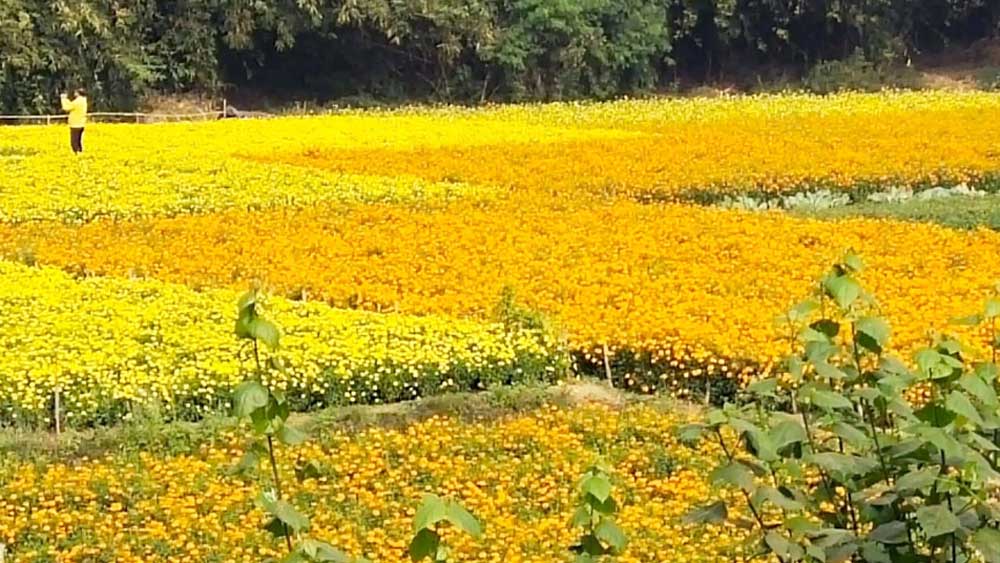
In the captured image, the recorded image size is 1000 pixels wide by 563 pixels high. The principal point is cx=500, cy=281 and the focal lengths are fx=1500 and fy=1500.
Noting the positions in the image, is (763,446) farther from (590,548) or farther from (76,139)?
(76,139)

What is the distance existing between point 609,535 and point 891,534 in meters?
0.53

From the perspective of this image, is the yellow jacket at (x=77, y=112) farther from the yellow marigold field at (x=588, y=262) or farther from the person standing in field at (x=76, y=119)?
the yellow marigold field at (x=588, y=262)

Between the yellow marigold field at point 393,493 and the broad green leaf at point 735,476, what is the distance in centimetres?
275

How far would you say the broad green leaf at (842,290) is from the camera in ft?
9.17

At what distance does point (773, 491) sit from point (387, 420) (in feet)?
18.0

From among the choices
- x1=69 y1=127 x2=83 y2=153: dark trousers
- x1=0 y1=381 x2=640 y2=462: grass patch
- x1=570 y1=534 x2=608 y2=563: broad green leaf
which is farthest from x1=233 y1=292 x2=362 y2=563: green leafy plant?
x1=69 y1=127 x2=83 y2=153: dark trousers

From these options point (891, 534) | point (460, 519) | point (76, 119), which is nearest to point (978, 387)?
point (891, 534)

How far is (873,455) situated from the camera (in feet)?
9.64

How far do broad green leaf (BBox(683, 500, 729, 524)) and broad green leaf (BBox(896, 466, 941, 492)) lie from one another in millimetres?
325

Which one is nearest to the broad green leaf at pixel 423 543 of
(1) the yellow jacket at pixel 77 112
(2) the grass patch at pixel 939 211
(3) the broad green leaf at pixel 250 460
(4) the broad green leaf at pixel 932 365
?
(3) the broad green leaf at pixel 250 460

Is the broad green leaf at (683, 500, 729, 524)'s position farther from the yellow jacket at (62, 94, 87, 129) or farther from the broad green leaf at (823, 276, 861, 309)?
the yellow jacket at (62, 94, 87, 129)

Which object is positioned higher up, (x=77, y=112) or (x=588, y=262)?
(x=77, y=112)

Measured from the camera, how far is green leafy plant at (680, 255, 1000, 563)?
8.75 ft

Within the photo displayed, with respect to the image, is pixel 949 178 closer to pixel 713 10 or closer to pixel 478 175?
pixel 478 175
